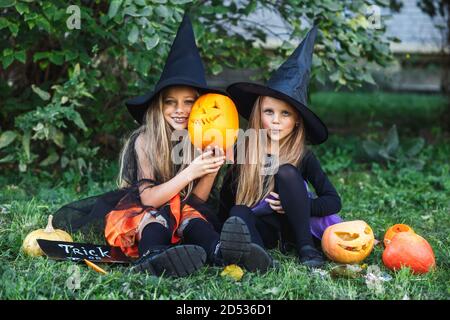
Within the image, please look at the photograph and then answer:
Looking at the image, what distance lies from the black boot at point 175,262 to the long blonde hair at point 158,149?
74 centimetres

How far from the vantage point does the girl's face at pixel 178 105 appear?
12.0 feet

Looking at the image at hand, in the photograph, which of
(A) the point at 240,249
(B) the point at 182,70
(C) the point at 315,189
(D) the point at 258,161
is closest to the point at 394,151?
(C) the point at 315,189

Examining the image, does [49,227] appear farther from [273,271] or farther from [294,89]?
[294,89]

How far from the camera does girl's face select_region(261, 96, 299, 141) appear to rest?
357cm

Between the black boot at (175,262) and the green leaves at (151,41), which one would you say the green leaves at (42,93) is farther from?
the black boot at (175,262)

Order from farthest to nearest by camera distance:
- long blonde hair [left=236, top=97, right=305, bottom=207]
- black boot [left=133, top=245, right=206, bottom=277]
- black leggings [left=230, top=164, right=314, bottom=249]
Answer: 1. long blonde hair [left=236, top=97, right=305, bottom=207]
2. black leggings [left=230, top=164, right=314, bottom=249]
3. black boot [left=133, top=245, right=206, bottom=277]

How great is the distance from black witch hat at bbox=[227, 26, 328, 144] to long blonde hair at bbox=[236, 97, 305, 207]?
8 cm

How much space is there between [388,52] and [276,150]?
2.01m

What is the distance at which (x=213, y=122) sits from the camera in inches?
136

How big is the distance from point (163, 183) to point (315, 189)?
2.62 ft

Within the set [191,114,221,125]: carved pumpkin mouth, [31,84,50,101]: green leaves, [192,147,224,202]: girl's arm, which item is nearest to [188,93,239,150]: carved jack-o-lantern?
[191,114,221,125]: carved pumpkin mouth

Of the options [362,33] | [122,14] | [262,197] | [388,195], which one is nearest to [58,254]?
[262,197]

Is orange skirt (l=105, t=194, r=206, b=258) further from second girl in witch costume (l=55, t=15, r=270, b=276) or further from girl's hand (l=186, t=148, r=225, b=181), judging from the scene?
girl's hand (l=186, t=148, r=225, b=181)

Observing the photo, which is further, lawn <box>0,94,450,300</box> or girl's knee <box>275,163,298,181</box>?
girl's knee <box>275,163,298,181</box>
